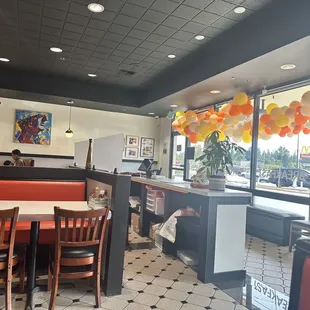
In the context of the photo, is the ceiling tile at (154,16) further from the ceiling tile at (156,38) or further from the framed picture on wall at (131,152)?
the framed picture on wall at (131,152)

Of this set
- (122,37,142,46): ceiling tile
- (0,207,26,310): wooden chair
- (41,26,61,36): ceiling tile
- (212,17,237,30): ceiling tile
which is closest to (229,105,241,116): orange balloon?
(212,17,237,30): ceiling tile

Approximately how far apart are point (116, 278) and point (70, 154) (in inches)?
263

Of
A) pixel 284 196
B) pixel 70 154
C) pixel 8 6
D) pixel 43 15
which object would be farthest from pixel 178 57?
pixel 70 154

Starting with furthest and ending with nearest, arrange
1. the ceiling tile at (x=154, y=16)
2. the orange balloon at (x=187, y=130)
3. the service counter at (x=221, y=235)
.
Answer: the orange balloon at (x=187, y=130)
the ceiling tile at (x=154, y=16)
the service counter at (x=221, y=235)

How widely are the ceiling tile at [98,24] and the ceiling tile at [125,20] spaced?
188 mm

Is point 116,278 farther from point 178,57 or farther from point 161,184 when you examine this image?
point 178,57

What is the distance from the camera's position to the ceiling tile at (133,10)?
387 cm

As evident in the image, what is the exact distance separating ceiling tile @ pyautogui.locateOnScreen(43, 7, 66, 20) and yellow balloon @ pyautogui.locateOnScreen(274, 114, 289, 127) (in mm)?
3617

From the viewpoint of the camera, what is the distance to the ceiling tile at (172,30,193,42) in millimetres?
4566

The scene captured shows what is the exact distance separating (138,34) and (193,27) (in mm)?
917

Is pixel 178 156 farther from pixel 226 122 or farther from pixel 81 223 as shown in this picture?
pixel 81 223

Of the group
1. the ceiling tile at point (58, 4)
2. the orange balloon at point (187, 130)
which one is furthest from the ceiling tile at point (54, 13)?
the orange balloon at point (187, 130)

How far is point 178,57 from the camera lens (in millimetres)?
5691

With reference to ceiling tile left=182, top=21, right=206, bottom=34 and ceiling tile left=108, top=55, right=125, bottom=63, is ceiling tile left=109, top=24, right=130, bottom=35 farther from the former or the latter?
ceiling tile left=108, top=55, right=125, bottom=63
